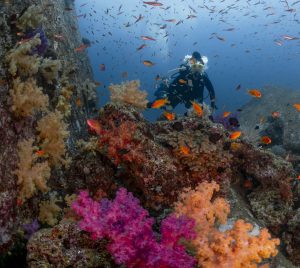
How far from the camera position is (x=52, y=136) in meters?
5.29

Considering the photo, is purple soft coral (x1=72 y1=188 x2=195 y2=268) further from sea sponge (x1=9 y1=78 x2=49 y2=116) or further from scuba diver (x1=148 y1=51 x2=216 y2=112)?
scuba diver (x1=148 y1=51 x2=216 y2=112)

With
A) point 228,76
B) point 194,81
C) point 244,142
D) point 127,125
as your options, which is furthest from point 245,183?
point 228,76

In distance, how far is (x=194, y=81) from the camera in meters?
10.1

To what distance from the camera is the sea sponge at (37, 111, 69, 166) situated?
5172mm

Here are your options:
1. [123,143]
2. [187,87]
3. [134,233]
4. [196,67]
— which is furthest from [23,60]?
[196,67]

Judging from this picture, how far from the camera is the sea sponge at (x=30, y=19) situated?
539 cm

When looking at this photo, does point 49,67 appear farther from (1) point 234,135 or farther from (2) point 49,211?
(1) point 234,135

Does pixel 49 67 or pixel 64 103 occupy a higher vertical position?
pixel 49 67

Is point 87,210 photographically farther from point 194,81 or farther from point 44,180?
point 194,81

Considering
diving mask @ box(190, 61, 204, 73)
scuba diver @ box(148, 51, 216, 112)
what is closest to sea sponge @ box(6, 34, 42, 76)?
scuba diver @ box(148, 51, 216, 112)

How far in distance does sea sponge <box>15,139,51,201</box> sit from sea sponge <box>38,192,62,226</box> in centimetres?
23

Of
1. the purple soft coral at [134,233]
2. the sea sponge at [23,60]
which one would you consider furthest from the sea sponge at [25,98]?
the purple soft coral at [134,233]

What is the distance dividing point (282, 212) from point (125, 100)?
3567mm

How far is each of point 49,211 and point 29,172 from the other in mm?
698
